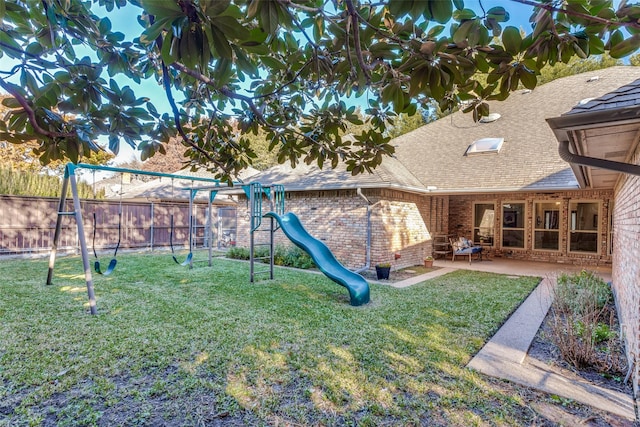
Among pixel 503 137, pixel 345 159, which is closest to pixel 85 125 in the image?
pixel 345 159

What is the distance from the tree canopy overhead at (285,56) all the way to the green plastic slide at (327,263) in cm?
375

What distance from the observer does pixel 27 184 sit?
12.2 metres

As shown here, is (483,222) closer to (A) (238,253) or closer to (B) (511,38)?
(A) (238,253)

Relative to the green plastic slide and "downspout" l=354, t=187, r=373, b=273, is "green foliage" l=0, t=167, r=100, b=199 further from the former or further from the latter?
"downspout" l=354, t=187, r=373, b=273

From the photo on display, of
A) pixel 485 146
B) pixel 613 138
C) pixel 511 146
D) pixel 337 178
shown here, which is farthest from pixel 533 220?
pixel 613 138

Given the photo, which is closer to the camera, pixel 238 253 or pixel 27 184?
pixel 238 253

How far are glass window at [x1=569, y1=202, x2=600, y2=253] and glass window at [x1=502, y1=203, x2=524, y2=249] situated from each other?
1.45 meters

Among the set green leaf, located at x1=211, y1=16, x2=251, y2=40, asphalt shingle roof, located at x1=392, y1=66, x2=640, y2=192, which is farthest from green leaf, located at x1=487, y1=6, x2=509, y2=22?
asphalt shingle roof, located at x1=392, y1=66, x2=640, y2=192

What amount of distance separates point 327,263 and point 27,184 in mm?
12113

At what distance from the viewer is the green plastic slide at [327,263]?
20.0 feet

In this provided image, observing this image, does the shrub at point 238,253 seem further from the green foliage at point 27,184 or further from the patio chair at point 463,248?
the patio chair at point 463,248

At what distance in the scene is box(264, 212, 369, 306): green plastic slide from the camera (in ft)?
20.0

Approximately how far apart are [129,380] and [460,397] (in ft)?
10.2

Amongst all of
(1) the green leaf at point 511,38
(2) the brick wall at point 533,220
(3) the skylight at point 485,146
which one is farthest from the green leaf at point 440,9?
(2) the brick wall at point 533,220
